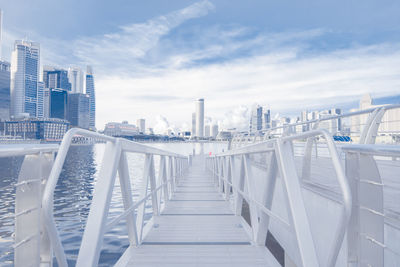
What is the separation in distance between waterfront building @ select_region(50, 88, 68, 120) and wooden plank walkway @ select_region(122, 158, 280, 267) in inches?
8011

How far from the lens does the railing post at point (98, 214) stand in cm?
180

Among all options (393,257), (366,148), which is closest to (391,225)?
(393,257)

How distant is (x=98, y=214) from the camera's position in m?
1.91

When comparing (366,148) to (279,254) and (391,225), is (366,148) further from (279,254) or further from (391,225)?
(279,254)

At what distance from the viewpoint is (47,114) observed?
190750 millimetres

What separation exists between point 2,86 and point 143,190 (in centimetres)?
16416

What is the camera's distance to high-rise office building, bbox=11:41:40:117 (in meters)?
184

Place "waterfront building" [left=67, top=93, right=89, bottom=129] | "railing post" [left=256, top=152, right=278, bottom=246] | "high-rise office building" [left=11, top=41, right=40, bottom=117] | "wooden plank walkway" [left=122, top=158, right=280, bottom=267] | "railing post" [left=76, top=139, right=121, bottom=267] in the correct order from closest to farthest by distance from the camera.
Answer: "railing post" [left=76, top=139, right=121, bottom=267], "railing post" [left=256, top=152, right=278, bottom=246], "wooden plank walkway" [left=122, top=158, right=280, bottom=267], "high-rise office building" [left=11, top=41, right=40, bottom=117], "waterfront building" [left=67, top=93, right=89, bottom=129]

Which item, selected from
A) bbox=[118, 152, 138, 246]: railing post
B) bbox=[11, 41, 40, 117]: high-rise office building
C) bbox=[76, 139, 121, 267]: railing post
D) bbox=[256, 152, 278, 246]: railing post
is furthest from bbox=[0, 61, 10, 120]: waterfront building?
bbox=[256, 152, 278, 246]: railing post

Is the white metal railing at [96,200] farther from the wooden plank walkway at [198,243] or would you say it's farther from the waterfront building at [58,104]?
the waterfront building at [58,104]

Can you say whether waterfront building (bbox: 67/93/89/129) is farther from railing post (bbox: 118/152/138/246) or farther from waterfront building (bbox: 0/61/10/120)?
railing post (bbox: 118/152/138/246)

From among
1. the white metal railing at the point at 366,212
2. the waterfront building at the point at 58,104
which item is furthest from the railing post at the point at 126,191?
the waterfront building at the point at 58,104

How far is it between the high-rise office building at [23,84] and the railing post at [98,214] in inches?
8455

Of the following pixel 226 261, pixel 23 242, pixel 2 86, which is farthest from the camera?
pixel 2 86
